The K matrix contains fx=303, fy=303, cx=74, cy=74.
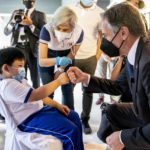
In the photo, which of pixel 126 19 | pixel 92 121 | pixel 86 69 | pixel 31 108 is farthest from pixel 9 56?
pixel 92 121

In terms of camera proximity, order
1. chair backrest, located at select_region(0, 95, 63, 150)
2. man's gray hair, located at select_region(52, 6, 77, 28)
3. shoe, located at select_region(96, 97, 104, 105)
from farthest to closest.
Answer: shoe, located at select_region(96, 97, 104, 105) < man's gray hair, located at select_region(52, 6, 77, 28) < chair backrest, located at select_region(0, 95, 63, 150)

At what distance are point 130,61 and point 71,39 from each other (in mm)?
1087

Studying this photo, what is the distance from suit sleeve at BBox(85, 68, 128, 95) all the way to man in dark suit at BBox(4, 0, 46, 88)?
1.26 metres

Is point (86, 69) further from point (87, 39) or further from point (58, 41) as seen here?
point (58, 41)

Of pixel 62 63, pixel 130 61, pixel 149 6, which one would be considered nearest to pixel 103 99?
pixel 149 6

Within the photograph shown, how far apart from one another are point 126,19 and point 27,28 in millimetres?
1734

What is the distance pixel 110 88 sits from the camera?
1.92 metres

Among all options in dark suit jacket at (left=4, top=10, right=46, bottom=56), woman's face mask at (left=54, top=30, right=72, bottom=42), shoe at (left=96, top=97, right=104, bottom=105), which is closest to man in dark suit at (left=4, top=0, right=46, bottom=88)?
dark suit jacket at (left=4, top=10, right=46, bottom=56)

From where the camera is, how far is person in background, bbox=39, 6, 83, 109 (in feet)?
7.74

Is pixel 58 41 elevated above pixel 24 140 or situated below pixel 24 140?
above

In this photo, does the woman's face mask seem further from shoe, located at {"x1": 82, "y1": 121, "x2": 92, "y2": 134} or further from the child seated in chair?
shoe, located at {"x1": 82, "y1": 121, "x2": 92, "y2": 134}

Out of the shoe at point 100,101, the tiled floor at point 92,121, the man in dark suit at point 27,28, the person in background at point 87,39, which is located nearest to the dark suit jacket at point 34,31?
the man in dark suit at point 27,28

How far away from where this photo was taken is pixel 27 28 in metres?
3.00

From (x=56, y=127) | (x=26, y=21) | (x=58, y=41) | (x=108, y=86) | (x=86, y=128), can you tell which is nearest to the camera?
(x=56, y=127)
